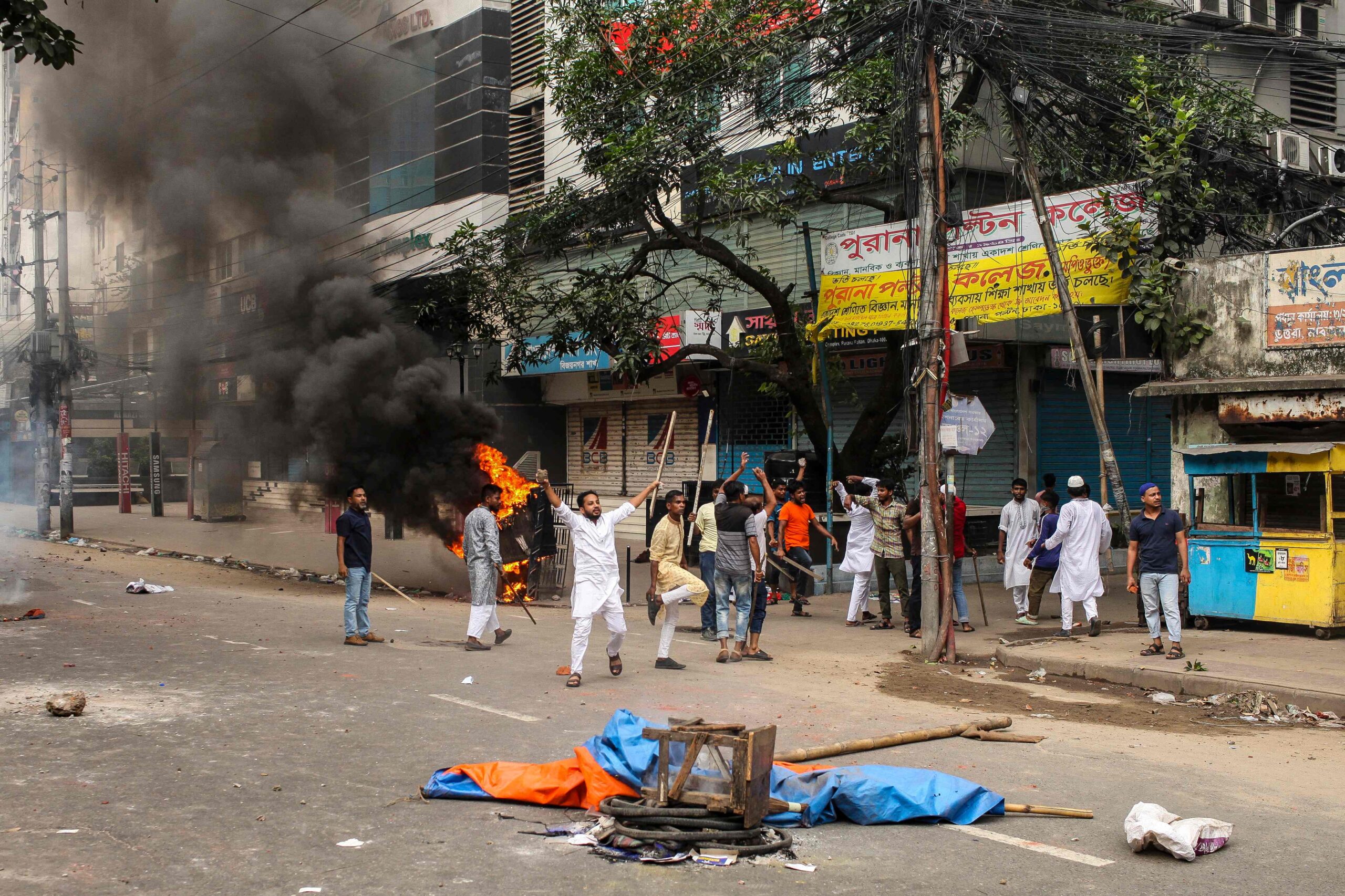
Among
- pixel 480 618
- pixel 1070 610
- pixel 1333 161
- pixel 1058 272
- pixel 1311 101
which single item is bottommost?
pixel 1070 610

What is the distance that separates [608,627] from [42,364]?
2264 cm

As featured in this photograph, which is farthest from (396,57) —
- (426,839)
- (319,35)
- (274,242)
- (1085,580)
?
(426,839)

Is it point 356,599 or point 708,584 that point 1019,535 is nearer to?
point 708,584

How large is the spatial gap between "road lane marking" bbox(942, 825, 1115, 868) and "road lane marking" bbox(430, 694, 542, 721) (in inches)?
122

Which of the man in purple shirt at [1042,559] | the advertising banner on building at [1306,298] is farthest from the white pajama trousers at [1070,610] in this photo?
the advertising banner on building at [1306,298]

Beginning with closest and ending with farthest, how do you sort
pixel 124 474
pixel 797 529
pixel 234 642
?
pixel 234 642 < pixel 797 529 < pixel 124 474

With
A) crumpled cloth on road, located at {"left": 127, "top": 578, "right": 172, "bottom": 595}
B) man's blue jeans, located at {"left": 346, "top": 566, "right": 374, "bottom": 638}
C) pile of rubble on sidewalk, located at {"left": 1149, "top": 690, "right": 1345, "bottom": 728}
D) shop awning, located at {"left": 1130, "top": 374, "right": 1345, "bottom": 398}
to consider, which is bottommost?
pile of rubble on sidewalk, located at {"left": 1149, "top": 690, "right": 1345, "bottom": 728}

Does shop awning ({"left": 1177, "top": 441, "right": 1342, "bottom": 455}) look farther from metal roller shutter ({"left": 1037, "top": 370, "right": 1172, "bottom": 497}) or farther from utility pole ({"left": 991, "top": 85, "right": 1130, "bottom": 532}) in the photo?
metal roller shutter ({"left": 1037, "top": 370, "right": 1172, "bottom": 497})

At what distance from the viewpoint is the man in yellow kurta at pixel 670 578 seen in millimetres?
9531

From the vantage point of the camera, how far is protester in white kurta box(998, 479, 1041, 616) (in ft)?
41.9

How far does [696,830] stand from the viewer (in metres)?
4.78

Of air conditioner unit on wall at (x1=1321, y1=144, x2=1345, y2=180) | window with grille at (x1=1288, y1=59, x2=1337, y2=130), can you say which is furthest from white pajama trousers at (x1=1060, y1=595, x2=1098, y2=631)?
window with grille at (x1=1288, y1=59, x2=1337, y2=130)

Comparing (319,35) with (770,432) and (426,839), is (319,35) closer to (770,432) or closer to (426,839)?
(770,432)

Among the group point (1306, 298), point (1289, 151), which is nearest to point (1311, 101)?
point (1289, 151)
